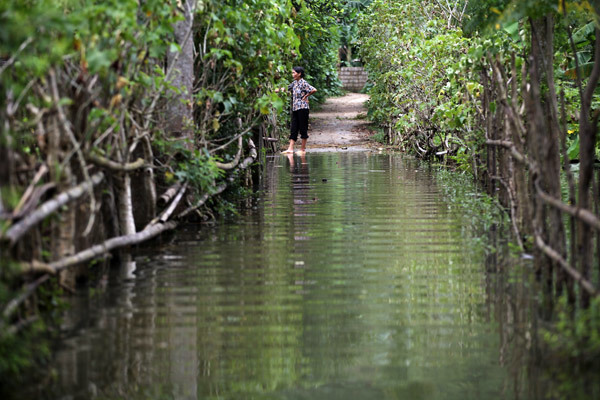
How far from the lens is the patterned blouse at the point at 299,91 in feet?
76.8

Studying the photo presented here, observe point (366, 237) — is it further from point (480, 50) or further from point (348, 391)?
point (348, 391)

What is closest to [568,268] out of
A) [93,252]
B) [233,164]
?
[93,252]

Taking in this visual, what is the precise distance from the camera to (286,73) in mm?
15719

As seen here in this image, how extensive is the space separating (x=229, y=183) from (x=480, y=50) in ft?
13.6

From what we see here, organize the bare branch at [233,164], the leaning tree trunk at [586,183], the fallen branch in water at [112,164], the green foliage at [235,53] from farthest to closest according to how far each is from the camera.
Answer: the bare branch at [233,164]
the green foliage at [235,53]
the fallen branch in water at [112,164]
the leaning tree trunk at [586,183]

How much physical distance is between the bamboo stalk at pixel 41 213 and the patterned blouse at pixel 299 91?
17.5 metres

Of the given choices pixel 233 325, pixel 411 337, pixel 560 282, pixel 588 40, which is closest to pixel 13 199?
pixel 233 325

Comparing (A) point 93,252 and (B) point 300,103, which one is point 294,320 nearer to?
(A) point 93,252

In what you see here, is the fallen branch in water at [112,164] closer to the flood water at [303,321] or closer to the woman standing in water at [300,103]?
the flood water at [303,321]

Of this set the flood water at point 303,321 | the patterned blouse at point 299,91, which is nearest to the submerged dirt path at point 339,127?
the patterned blouse at point 299,91

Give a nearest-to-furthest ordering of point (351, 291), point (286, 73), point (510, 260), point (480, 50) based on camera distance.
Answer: point (351, 291), point (510, 260), point (480, 50), point (286, 73)

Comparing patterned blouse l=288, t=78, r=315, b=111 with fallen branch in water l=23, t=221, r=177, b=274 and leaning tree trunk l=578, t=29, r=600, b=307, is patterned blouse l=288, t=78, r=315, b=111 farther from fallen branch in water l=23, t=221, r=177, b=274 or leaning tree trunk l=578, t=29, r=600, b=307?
leaning tree trunk l=578, t=29, r=600, b=307

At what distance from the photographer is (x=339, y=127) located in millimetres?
36531

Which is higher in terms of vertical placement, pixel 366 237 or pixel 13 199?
pixel 13 199
